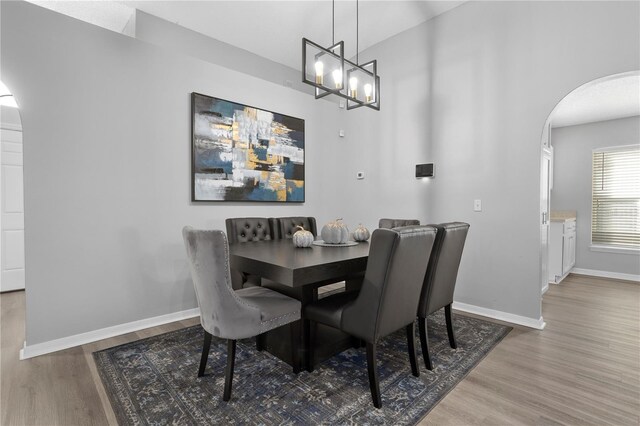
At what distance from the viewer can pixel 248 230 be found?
2990mm

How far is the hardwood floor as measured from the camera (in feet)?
5.32

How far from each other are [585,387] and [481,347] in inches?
25.1

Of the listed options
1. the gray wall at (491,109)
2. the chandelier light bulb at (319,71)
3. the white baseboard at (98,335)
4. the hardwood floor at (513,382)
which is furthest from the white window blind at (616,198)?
the white baseboard at (98,335)

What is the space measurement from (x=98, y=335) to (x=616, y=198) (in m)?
6.94

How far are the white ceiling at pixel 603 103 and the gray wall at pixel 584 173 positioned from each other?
0.17 meters

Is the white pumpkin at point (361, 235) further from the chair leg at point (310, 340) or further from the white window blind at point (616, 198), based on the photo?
the white window blind at point (616, 198)

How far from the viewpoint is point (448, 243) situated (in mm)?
2115

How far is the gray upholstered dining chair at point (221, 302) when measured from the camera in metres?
1.63

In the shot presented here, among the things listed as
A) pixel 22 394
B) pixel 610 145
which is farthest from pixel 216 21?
pixel 610 145

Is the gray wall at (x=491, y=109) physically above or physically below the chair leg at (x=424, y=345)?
above

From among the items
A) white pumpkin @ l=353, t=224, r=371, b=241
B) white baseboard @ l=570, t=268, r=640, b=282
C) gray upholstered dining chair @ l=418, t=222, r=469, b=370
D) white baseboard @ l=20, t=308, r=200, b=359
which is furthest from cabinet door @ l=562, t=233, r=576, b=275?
white baseboard @ l=20, t=308, r=200, b=359

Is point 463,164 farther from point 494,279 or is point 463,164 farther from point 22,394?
point 22,394

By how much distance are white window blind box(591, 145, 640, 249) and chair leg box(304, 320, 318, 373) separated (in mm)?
5286

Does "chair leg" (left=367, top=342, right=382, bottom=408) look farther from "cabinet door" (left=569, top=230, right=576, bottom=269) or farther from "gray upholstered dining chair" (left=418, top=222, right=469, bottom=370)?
"cabinet door" (left=569, top=230, right=576, bottom=269)
